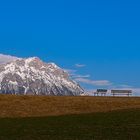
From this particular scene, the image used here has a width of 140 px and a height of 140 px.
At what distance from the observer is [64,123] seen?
40594mm

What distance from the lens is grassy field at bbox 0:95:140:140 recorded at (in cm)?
3284

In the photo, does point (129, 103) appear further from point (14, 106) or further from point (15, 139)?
point (15, 139)

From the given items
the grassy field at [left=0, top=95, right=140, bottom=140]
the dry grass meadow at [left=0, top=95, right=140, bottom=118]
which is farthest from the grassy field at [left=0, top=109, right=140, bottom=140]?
the dry grass meadow at [left=0, top=95, right=140, bottom=118]

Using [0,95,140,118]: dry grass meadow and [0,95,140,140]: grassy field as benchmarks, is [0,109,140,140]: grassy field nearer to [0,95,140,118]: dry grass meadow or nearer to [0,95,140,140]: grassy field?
[0,95,140,140]: grassy field

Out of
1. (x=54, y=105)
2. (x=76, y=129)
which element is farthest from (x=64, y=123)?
(x=54, y=105)

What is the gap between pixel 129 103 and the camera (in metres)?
65.6

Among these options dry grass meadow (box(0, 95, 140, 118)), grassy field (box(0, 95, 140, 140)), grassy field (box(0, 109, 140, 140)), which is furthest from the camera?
dry grass meadow (box(0, 95, 140, 118))

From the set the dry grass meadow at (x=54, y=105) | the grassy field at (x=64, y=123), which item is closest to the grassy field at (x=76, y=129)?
the grassy field at (x=64, y=123)

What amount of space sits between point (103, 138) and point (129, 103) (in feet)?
114

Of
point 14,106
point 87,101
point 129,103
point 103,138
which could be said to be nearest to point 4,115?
point 14,106

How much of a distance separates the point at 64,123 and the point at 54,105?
22.2m

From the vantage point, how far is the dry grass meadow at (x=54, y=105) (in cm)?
5772

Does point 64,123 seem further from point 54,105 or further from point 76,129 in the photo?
point 54,105

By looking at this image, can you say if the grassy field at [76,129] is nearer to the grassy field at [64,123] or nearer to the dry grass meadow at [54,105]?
the grassy field at [64,123]
